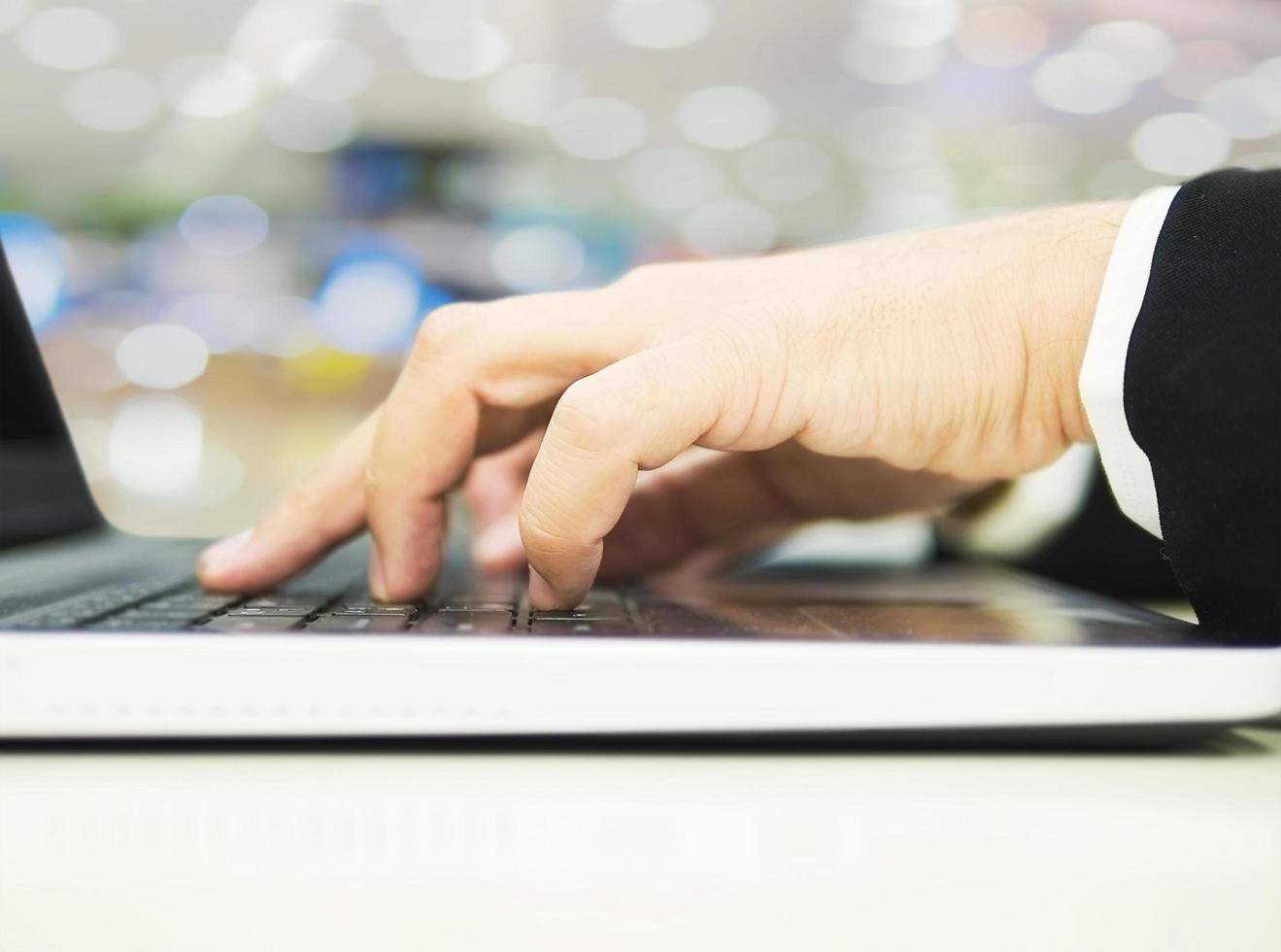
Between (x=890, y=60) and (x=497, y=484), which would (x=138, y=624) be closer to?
(x=497, y=484)

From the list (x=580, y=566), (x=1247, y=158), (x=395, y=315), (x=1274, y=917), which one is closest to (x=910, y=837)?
(x=1274, y=917)

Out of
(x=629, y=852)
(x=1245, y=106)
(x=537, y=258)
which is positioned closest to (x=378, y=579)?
(x=629, y=852)

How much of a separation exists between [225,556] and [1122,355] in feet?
1.42

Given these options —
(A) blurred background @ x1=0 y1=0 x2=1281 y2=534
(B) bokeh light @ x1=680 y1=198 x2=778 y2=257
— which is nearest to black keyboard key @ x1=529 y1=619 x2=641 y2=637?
(A) blurred background @ x1=0 y1=0 x2=1281 y2=534

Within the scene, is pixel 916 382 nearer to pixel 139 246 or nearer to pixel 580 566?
pixel 580 566

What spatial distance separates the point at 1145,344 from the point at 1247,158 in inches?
241

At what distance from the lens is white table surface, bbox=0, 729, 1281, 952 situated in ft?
0.75

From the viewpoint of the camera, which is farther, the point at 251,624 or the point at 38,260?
the point at 38,260

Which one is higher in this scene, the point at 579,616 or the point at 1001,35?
the point at 1001,35

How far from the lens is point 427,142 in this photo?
5.02 metres

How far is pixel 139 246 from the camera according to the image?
421 cm

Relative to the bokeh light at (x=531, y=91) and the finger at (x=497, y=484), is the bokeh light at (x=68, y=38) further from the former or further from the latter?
the finger at (x=497, y=484)

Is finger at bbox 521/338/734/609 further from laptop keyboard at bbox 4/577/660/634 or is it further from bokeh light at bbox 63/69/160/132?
bokeh light at bbox 63/69/160/132

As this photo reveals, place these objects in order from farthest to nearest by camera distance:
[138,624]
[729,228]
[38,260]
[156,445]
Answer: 1. [729,228]
2. [38,260]
3. [156,445]
4. [138,624]
